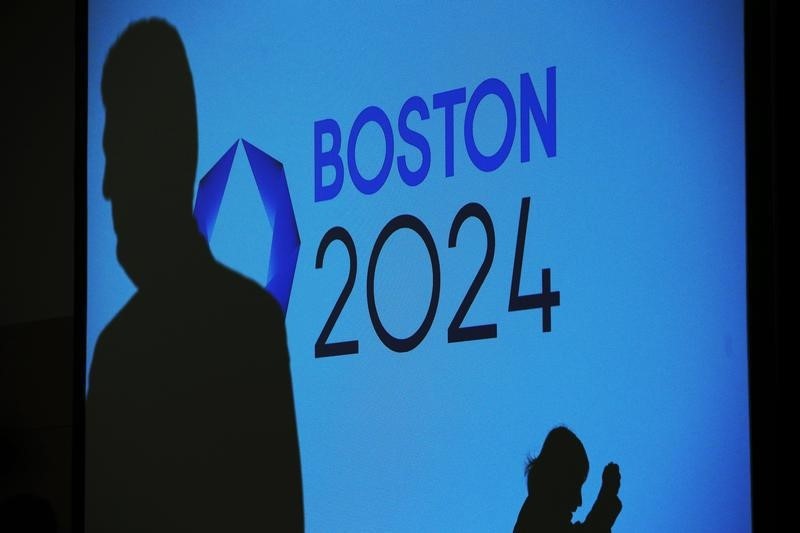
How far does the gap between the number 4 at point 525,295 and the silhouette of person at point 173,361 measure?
513mm

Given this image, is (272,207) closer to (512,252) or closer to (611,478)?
(512,252)

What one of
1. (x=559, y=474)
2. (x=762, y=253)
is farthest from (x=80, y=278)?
(x=762, y=253)

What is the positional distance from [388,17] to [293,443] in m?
0.80

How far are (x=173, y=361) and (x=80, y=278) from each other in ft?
1.07

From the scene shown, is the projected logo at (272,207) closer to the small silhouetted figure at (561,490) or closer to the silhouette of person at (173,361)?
the silhouette of person at (173,361)

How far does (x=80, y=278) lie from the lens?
2.63m

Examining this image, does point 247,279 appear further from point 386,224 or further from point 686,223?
point 686,223

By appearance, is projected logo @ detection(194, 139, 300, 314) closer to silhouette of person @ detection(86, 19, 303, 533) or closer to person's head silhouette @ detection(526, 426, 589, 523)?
silhouette of person @ detection(86, 19, 303, 533)

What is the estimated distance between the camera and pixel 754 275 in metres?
1.65

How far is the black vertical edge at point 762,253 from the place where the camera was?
1615mm

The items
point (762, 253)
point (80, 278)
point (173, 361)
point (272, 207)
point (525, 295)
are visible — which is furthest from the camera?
point (80, 278)

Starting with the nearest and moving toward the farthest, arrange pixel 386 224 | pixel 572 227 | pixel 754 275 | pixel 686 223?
pixel 754 275 < pixel 686 223 < pixel 572 227 < pixel 386 224

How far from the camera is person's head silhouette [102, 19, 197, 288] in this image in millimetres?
2512

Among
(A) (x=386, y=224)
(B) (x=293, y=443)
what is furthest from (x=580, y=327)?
(B) (x=293, y=443)
